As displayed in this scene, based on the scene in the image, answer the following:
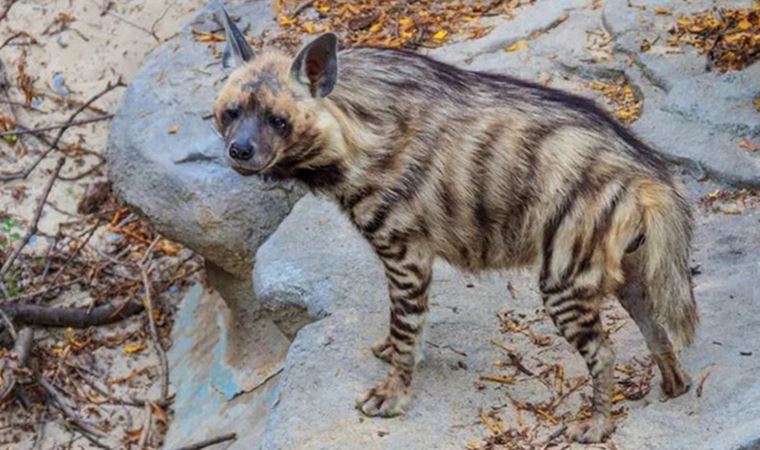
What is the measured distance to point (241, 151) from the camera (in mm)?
4125

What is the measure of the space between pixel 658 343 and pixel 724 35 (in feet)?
8.70

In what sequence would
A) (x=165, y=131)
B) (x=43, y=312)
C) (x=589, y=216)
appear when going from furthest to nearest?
(x=43, y=312), (x=165, y=131), (x=589, y=216)

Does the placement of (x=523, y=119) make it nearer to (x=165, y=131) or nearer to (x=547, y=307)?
(x=547, y=307)

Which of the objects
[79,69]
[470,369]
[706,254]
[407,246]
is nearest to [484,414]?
[470,369]

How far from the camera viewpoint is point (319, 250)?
556cm

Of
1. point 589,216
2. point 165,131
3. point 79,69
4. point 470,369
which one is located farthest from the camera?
point 79,69

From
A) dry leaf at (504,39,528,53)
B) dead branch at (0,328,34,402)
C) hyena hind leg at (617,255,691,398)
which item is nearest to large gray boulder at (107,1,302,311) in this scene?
dead branch at (0,328,34,402)

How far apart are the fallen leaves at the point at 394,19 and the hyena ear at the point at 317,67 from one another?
2898 mm

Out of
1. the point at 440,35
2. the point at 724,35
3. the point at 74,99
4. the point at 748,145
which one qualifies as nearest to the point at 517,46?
the point at 440,35

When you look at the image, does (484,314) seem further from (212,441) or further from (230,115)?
(212,441)

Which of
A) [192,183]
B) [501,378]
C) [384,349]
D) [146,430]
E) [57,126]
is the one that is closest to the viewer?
[501,378]

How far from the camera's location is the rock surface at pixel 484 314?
14.4 ft

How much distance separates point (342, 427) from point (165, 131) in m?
2.64

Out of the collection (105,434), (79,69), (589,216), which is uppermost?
(589,216)
